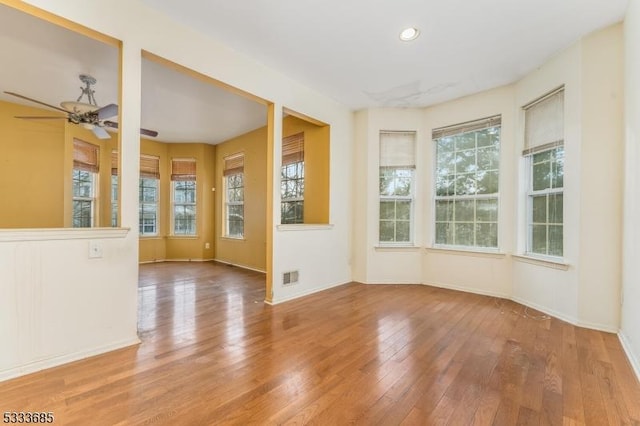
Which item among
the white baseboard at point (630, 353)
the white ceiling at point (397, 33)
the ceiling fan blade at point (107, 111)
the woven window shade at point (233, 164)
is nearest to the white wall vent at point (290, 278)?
the white ceiling at point (397, 33)

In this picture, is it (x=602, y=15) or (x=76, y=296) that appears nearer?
(x=76, y=296)

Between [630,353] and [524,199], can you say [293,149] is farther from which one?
[630,353]

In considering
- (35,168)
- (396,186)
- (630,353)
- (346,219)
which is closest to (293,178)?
(346,219)

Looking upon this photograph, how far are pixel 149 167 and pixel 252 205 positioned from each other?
281 cm

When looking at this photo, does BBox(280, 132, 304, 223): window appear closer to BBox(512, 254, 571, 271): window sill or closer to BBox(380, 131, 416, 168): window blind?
BBox(380, 131, 416, 168): window blind

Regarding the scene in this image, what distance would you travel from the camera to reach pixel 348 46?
10.3ft

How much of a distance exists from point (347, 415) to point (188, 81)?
13.4 ft

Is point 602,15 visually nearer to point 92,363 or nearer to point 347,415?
point 347,415

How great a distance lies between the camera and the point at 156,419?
5.15ft

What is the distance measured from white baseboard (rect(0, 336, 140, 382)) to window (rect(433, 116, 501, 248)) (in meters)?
4.25

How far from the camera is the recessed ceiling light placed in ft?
9.39

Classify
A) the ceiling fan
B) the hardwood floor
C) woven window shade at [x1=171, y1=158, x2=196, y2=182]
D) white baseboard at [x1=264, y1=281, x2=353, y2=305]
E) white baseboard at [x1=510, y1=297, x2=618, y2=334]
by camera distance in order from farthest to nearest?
woven window shade at [x1=171, y1=158, x2=196, y2=182] < white baseboard at [x1=264, y1=281, x2=353, y2=305] < the ceiling fan < white baseboard at [x1=510, y1=297, x2=618, y2=334] < the hardwood floor

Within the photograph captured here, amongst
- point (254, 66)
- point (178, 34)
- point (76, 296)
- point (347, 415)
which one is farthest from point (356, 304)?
point (178, 34)

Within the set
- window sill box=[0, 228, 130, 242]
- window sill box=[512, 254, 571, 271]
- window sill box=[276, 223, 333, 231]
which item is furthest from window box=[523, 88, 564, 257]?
window sill box=[0, 228, 130, 242]
